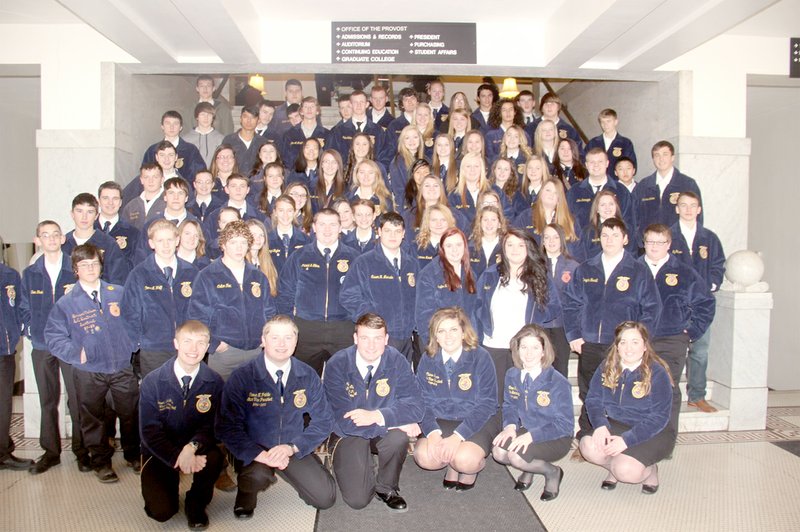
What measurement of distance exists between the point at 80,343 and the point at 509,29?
4.94m

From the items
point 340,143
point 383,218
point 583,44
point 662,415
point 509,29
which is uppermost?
point 509,29

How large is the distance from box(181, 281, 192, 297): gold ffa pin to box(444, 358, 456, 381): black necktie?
191 cm

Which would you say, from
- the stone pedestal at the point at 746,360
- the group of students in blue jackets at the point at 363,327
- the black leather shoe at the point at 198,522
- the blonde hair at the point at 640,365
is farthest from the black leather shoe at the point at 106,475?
the stone pedestal at the point at 746,360

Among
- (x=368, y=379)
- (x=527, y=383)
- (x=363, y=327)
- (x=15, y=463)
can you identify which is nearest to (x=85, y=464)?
(x=15, y=463)

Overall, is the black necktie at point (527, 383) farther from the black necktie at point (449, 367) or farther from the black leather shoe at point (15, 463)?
the black leather shoe at point (15, 463)

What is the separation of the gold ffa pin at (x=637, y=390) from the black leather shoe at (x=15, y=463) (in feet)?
14.4

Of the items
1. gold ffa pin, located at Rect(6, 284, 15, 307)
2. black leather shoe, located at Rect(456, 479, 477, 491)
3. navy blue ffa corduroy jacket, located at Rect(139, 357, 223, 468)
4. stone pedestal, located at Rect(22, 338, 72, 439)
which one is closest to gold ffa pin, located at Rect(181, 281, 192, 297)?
navy blue ffa corduroy jacket, located at Rect(139, 357, 223, 468)

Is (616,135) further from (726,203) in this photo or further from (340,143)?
(340,143)

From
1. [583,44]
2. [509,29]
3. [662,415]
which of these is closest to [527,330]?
[662,415]

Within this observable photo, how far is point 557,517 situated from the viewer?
3.65 meters

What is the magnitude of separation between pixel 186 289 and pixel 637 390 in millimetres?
3255

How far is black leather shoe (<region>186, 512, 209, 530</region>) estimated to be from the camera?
3.48 m

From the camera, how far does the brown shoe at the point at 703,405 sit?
17.4 ft

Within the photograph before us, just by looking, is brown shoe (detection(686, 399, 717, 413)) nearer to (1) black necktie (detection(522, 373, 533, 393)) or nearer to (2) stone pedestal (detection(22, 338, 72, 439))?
(1) black necktie (detection(522, 373, 533, 393))
